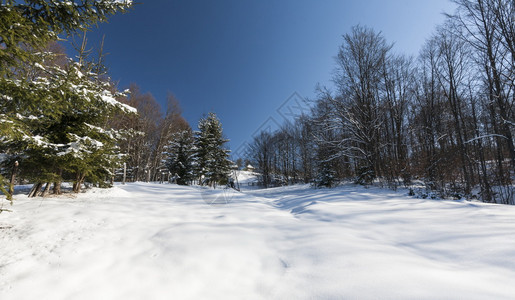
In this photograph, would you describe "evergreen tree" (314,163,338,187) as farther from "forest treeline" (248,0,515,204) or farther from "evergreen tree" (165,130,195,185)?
"evergreen tree" (165,130,195,185)

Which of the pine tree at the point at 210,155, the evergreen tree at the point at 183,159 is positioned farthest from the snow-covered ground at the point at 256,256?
the evergreen tree at the point at 183,159

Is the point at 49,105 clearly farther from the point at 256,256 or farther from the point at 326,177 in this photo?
the point at 326,177

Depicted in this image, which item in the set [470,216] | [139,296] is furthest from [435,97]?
[139,296]

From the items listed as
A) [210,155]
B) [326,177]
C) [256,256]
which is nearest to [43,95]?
[256,256]

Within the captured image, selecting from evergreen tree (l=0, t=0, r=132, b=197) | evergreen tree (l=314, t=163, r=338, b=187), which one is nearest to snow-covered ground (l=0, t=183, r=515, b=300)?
evergreen tree (l=0, t=0, r=132, b=197)

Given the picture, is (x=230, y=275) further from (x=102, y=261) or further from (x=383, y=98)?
(x=383, y=98)

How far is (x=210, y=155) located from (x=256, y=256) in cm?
1713

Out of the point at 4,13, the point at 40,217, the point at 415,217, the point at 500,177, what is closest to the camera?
the point at 4,13

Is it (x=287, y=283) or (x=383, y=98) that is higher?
(x=383, y=98)

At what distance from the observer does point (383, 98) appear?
1207cm

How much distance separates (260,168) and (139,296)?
29135 mm

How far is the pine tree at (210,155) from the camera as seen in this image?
18656mm

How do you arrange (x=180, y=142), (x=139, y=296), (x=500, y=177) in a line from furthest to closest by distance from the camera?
(x=180, y=142) < (x=500, y=177) < (x=139, y=296)

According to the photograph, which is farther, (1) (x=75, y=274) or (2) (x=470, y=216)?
(2) (x=470, y=216)
